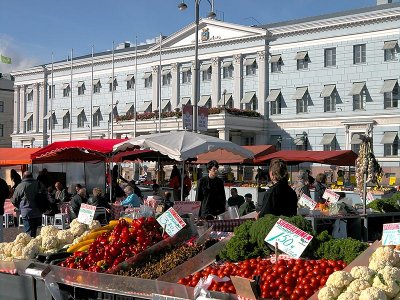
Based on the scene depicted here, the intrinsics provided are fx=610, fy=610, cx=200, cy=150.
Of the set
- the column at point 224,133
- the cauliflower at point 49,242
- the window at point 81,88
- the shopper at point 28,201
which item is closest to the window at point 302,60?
the column at point 224,133

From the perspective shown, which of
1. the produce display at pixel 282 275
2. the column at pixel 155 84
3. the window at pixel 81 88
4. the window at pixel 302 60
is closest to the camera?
the produce display at pixel 282 275

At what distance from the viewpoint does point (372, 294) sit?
4094 mm

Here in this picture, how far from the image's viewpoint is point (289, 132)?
4984 cm

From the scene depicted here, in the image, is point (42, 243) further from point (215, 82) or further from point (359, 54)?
point (215, 82)

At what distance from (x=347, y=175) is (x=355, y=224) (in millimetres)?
27466

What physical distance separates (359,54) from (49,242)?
41524 millimetres

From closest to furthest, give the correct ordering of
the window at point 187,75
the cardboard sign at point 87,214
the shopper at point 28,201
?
1. the cardboard sign at point 87,214
2. the shopper at point 28,201
3. the window at point 187,75

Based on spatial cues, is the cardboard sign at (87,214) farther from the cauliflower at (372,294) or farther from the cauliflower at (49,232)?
the cauliflower at (372,294)

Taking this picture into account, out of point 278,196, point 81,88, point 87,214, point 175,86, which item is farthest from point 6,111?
point 278,196

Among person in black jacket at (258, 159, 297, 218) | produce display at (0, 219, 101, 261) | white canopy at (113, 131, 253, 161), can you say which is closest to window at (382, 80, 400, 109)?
white canopy at (113, 131, 253, 161)

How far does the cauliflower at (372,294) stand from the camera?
13.4ft

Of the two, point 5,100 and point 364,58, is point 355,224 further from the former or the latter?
point 5,100

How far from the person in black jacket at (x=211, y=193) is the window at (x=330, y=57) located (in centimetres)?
3779

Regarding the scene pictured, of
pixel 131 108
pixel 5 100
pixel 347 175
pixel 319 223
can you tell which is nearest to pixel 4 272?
pixel 319 223
